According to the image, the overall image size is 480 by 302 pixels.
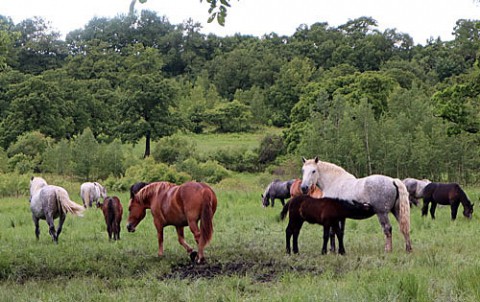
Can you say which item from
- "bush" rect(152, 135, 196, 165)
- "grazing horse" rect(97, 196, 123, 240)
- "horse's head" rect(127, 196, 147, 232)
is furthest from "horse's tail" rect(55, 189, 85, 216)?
"bush" rect(152, 135, 196, 165)

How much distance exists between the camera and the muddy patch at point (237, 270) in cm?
662

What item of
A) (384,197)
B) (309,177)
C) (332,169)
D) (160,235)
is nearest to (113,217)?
(160,235)

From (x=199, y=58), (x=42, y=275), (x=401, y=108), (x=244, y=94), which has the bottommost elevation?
(x=42, y=275)

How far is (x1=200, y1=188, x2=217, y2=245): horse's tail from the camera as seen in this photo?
7.68 m

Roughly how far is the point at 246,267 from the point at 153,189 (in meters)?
2.45

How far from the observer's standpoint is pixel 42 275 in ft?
23.5

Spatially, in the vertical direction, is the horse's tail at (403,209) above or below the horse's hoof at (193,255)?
above

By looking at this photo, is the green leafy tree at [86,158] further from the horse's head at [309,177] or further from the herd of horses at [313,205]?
the horse's head at [309,177]

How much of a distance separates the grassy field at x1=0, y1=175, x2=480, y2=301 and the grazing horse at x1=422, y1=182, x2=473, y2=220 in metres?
1.25

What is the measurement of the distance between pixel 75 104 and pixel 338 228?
1627 inches

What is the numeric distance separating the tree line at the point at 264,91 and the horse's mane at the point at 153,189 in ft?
8.67

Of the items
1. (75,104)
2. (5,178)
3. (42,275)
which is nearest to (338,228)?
(42,275)

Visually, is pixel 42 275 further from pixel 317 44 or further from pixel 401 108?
pixel 317 44

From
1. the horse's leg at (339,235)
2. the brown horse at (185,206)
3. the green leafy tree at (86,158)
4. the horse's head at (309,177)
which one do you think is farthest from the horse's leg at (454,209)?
the green leafy tree at (86,158)
